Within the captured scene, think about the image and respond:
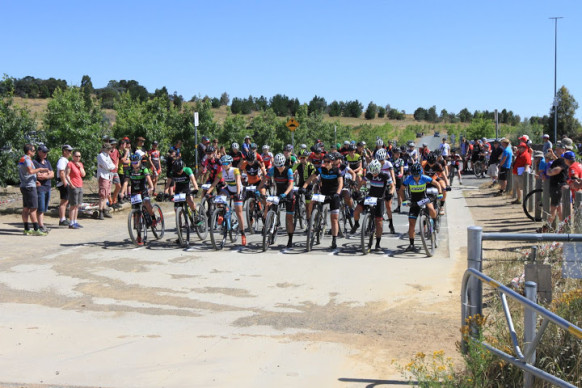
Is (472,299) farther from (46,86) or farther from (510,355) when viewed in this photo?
(46,86)

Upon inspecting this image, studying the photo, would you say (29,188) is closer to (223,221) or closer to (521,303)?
(223,221)

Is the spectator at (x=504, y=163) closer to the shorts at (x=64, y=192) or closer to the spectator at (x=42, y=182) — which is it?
the shorts at (x=64, y=192)

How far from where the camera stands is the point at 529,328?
4359 mm

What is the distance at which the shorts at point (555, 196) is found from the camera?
12.6 meters

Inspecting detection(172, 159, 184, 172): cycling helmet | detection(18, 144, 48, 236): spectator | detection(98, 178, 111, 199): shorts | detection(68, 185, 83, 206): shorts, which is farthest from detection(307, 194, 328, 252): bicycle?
detection(98, 178, 111, 199): shorts

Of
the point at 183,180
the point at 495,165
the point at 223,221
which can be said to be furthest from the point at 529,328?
the point at 495,165

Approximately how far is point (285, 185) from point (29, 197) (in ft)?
18.8

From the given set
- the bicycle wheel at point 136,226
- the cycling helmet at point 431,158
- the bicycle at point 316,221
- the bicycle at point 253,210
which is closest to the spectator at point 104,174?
the bicycle wheel at point 136,226

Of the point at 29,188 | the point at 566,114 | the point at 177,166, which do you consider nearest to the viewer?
the point at 177,166

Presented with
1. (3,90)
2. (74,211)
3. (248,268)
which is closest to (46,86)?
(3,90)

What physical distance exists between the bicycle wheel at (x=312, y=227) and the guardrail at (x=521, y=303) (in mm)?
6646

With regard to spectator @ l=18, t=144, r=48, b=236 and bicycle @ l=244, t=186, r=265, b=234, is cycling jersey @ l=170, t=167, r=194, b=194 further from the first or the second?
spectator @ l=18, t=144, r=48, b=236

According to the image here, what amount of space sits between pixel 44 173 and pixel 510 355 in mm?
12436

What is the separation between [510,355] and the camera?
4645 mm
